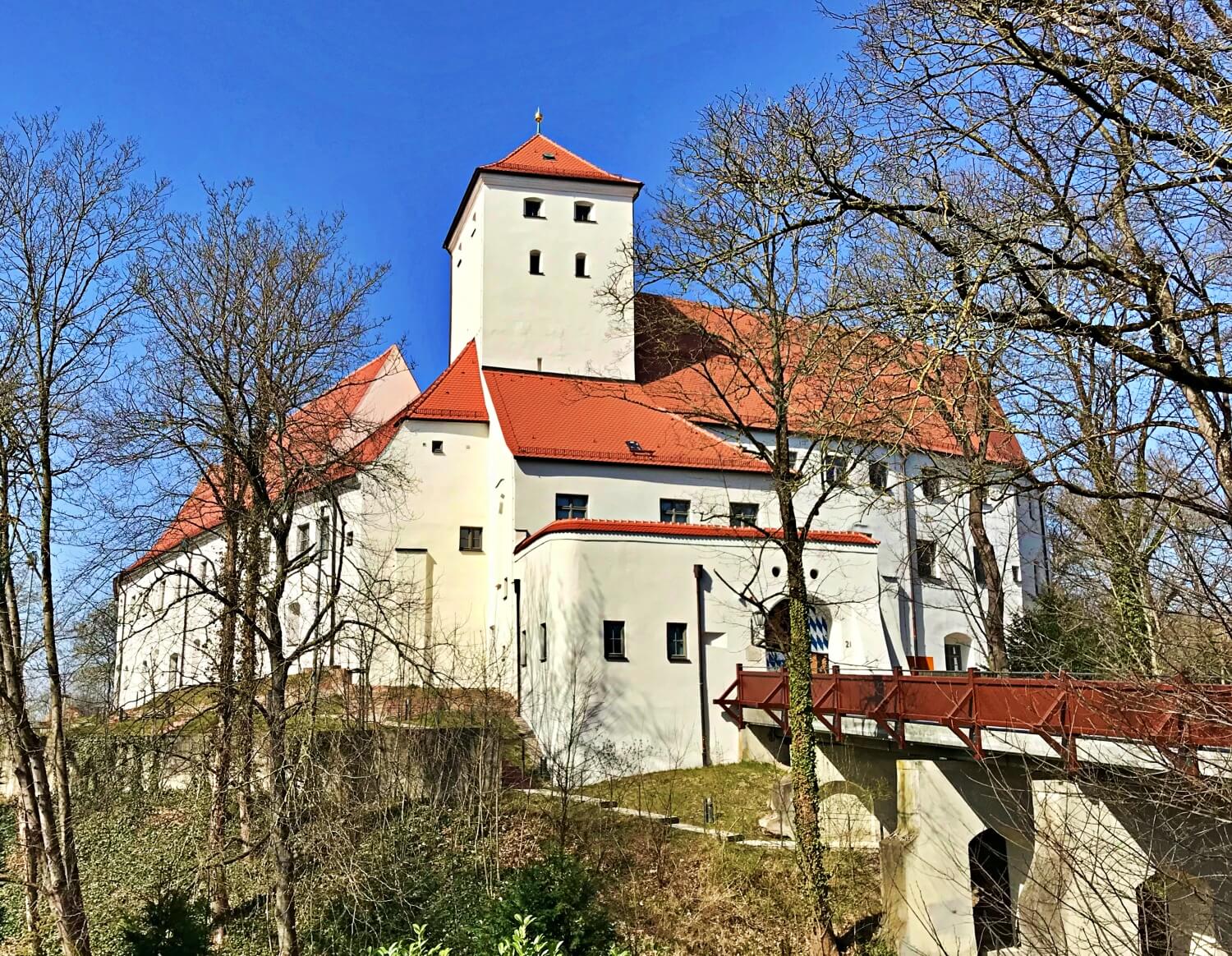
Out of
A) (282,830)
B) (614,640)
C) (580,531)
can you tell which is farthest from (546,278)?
(282,830)

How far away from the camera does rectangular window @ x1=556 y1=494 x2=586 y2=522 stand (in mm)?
25281

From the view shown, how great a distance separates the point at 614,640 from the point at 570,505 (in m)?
4.72

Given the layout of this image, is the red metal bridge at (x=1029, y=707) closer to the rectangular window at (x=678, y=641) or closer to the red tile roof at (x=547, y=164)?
the rectangular window at (x=678, y=641)

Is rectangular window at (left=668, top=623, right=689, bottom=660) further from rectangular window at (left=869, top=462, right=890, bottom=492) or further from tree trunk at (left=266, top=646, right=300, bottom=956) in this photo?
rectangular window at (left=869, top=462, right=890, bottom=492)

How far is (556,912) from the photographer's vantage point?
959cm

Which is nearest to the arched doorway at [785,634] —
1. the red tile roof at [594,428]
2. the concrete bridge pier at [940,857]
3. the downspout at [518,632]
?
the red tile roof at [594,428]

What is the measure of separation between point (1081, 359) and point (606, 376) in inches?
939

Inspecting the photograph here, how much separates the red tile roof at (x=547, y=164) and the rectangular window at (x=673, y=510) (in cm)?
1073

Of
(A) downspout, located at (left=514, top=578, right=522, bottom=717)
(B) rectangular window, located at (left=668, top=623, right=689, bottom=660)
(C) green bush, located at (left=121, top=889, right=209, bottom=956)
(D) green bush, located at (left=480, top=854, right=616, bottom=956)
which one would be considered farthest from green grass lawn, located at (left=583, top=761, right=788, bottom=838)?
(C) green bush, located at (left=121, top=889, right=209, bottom=956)

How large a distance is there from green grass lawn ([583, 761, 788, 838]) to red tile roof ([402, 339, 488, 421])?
11.5 meters

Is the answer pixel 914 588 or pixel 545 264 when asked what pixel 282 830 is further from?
pixel 545 264

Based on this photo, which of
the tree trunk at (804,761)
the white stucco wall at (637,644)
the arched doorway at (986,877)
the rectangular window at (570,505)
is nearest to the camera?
the tree trunk at (804,761)

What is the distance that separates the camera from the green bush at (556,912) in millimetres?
9461

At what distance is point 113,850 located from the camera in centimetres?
1880
